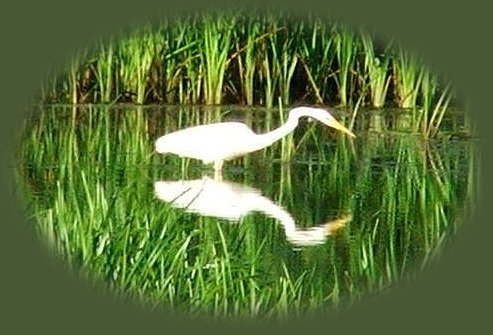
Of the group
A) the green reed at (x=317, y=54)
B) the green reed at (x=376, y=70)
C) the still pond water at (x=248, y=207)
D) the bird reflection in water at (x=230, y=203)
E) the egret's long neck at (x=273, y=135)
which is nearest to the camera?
the still pond water at (x=248, y=207)

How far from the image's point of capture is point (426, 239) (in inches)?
317

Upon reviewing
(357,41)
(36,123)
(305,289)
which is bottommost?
(305,289)

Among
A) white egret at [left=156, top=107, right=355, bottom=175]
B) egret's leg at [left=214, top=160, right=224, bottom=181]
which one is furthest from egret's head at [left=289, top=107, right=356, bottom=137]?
egret's leg at [left=214, top=160, right=224, bottom=181]

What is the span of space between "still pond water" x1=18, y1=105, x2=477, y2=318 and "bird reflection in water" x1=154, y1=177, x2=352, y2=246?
0.01 meters

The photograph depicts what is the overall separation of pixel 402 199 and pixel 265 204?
97 centimetres

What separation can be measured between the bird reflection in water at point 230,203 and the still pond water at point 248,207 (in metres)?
0.01

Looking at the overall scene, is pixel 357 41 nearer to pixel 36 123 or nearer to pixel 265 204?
pixel 36 123

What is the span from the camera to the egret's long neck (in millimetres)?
10227

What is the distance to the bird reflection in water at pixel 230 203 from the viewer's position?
828cm

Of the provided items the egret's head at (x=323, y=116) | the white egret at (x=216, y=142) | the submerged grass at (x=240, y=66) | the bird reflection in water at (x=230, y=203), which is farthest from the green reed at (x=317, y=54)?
the bird reflection in water at (x=230, y=203)

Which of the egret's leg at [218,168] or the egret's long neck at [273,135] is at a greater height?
the egret's long neck at [273,135]

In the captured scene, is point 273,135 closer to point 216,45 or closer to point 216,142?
point 216,142

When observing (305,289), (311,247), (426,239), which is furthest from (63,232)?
(426,239)

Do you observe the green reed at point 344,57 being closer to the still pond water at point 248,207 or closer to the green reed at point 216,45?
the still pond water at point 248,207
